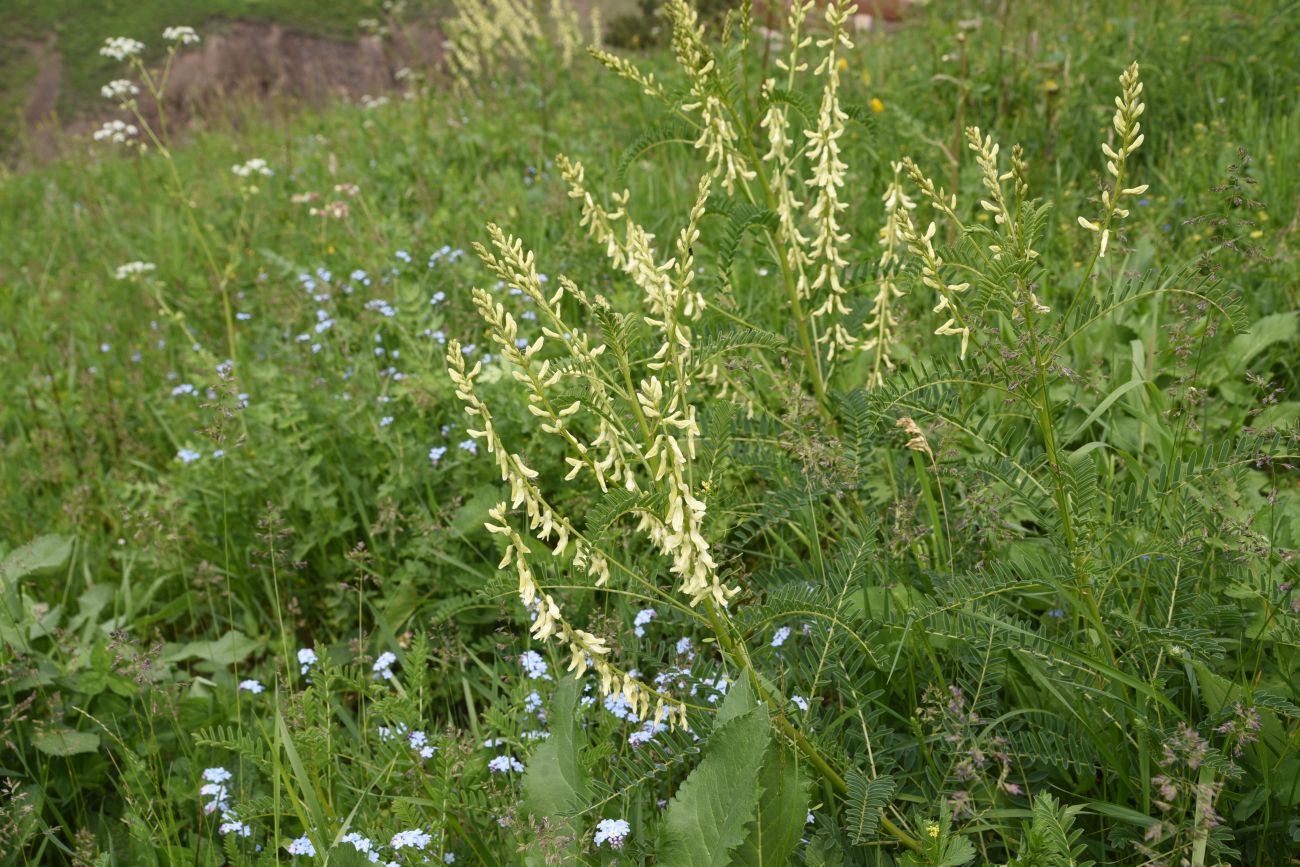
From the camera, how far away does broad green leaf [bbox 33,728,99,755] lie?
231 cm

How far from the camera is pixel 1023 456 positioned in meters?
2.42

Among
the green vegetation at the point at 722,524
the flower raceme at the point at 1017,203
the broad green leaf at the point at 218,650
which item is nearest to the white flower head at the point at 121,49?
the green vegetation at the point at 722,524

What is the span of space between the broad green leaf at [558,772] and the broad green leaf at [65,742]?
46.5 inches

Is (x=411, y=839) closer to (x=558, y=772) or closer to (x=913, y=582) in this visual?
(x=558, y=772)

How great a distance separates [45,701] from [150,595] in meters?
0.53

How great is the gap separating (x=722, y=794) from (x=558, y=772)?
1.20 feet

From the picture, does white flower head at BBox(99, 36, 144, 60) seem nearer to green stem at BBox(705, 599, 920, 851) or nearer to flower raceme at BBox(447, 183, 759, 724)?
flower raceme at BBox(447, 183, 759, 724)

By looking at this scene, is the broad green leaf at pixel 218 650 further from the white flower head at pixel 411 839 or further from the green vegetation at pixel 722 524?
the white flower head at pixel 411 839

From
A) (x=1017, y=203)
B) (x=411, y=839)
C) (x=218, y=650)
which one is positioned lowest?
(x=218, y=650)

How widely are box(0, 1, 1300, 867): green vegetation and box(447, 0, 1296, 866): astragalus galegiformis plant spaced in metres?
0.01

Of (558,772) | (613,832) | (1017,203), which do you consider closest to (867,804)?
(613,832)

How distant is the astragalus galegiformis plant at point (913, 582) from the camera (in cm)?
154

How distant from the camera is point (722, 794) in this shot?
1.57 m

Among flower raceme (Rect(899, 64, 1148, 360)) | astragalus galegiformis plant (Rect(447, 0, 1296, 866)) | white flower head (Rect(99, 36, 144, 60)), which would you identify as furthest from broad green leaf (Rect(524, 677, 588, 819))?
white flower head (Rect(99, 36, 144, 60))
